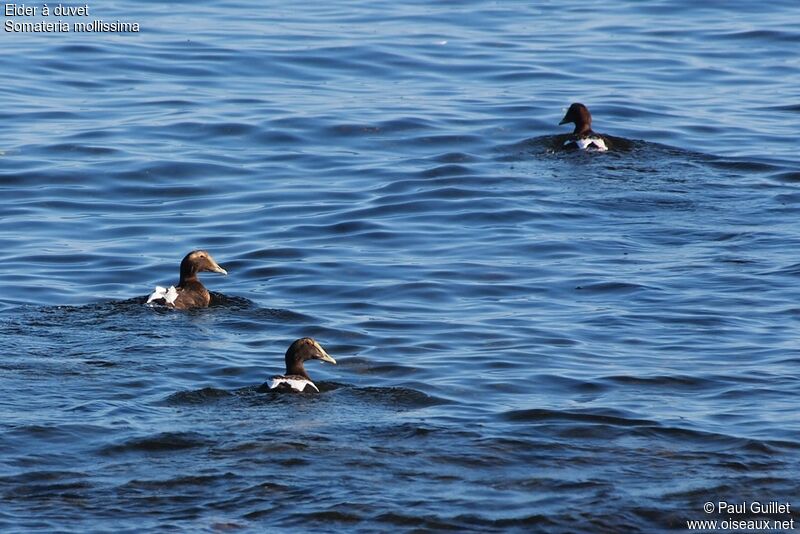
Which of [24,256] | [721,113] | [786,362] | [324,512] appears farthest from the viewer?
[721,113]

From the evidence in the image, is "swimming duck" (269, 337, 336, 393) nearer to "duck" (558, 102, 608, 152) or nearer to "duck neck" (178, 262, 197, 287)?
"duck neck" (178, 262, 197, 287)

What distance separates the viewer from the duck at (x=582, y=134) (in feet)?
63.0

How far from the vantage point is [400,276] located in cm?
1496

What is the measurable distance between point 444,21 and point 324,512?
20774mm

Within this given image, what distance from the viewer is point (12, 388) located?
36.6 ft

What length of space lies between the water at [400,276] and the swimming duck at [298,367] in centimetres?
17

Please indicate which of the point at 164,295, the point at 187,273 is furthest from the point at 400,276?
the point at 164,295

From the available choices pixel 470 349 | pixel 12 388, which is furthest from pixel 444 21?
pixel 12 388

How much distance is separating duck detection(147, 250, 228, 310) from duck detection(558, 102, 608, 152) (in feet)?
19.6

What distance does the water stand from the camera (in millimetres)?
9555

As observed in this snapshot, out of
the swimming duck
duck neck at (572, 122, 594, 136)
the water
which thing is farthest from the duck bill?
duck neck at (572, 122, 594, 136)

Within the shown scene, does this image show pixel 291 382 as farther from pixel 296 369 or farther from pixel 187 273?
pixel 187 273

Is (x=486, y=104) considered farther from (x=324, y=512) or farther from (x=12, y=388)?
(x=324, y=512)

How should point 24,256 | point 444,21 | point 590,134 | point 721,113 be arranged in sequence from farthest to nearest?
1. point 444,21
2. point 721,113
3. point 590,134
4. point 24,256
